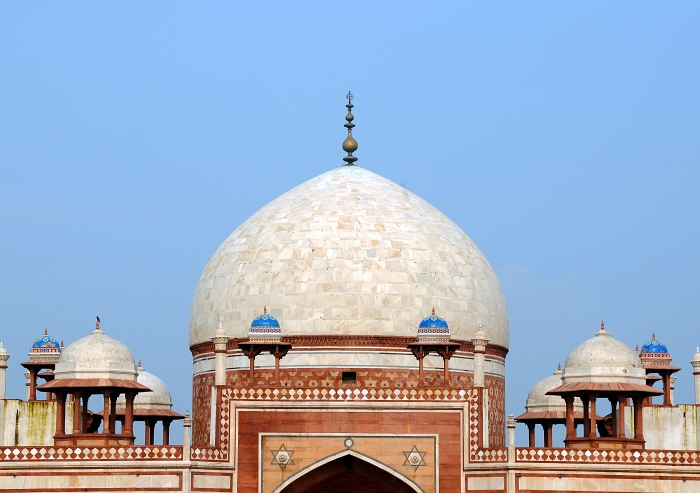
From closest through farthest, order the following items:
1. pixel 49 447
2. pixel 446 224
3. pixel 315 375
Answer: pixel 49 447 → pixel 315 375 → pixel 446 224

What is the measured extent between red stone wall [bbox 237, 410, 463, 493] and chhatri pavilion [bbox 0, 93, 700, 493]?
0.10ft

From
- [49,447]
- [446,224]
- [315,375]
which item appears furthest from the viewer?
[446,224]

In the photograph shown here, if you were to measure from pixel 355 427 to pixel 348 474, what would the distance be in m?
1.64

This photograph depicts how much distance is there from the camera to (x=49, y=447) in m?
36.9

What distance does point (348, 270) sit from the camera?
41219mm

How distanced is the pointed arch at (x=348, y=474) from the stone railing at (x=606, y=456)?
2.41 meters

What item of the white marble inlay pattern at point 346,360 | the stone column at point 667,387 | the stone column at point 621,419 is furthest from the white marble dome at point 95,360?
the stone column at point 667,387

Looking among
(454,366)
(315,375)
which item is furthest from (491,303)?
(315,375)

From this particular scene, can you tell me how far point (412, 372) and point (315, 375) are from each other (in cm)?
220

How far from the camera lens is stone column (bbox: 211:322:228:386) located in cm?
3844

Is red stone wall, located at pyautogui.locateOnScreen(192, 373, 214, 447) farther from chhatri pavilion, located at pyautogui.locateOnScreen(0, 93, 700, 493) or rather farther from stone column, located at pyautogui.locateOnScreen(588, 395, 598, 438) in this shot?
stone column, located at pyautogui.locateOnScreen(588, 395, 598, 438)

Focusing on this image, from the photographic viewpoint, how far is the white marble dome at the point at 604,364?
38500 mm

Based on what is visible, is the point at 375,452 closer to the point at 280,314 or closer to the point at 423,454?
the point at 423,454

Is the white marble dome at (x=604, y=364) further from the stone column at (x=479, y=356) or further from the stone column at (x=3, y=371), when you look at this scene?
the stone column at (x=3, y=371)
